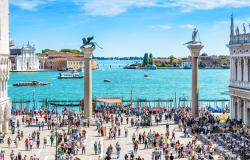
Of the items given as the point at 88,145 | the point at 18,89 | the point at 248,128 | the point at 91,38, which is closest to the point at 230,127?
the point at 248,128

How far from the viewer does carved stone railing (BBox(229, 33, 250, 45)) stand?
3681 cm

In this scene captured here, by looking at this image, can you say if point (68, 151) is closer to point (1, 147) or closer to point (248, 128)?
point (1, 147)

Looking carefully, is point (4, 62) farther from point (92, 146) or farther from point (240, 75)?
point (240, 75)

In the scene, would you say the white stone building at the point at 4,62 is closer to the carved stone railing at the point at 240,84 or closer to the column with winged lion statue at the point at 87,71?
the column with winged lion statue at the point at 87,71

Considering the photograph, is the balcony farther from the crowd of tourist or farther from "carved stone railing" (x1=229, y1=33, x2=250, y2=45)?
"carved stone railing" (x1=229, y1=33, x2=250, y2=45)

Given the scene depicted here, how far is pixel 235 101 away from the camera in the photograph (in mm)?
39375

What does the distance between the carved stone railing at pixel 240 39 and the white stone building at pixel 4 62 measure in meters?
15.8

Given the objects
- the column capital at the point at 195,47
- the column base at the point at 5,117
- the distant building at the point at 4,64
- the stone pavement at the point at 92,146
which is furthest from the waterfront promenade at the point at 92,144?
the column capital at the point at 195,47

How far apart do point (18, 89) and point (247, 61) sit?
90662mm

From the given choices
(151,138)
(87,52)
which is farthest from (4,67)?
(151,138)

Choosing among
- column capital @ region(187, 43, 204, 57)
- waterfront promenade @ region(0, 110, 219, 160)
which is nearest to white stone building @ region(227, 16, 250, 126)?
column capital @ region(187, 43, 204, 57)

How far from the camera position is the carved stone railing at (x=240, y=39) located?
36.8 m

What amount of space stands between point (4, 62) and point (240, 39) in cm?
1609

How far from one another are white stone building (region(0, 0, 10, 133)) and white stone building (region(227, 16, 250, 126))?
15.7 meters
